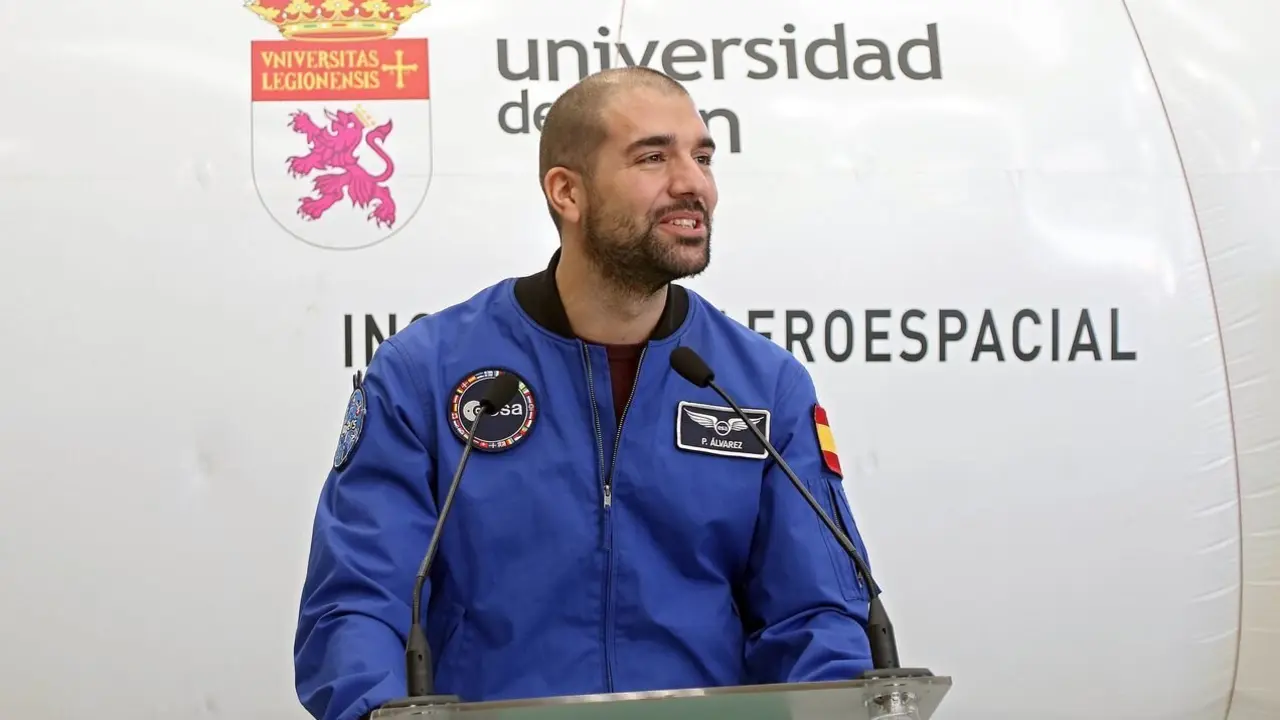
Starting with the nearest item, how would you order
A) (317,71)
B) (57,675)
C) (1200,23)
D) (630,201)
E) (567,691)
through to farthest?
(567,691) → (630,201) → (57,675) → (317,71) → (1200,23)

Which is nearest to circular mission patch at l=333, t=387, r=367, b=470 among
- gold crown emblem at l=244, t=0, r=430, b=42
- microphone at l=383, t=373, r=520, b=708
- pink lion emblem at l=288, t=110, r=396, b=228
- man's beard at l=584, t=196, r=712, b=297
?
microphone at l=383, t=373, r=520, b=708

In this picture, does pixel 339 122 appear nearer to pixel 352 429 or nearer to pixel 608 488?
pixel 352 429

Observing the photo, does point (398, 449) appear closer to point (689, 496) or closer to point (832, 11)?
point (689, 496)

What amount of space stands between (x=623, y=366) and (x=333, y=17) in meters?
1.00

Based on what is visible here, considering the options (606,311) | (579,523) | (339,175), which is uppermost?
Answer: (339,175)

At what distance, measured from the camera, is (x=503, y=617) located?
1513mm

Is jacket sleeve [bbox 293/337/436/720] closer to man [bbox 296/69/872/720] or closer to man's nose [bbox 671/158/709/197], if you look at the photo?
man [bbox 296/69/872/720]

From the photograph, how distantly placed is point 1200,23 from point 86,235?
6.83ft

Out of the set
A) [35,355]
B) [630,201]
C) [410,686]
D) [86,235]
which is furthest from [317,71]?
[410,686]

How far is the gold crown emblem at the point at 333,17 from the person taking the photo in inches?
88.7

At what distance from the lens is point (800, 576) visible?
1.56 metres

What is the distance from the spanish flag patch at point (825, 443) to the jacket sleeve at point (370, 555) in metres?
0.51

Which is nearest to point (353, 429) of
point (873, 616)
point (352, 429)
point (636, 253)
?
point (352, 429)

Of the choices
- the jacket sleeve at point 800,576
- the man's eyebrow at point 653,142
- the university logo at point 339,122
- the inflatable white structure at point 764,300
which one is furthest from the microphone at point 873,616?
the university logo at point 339,122
